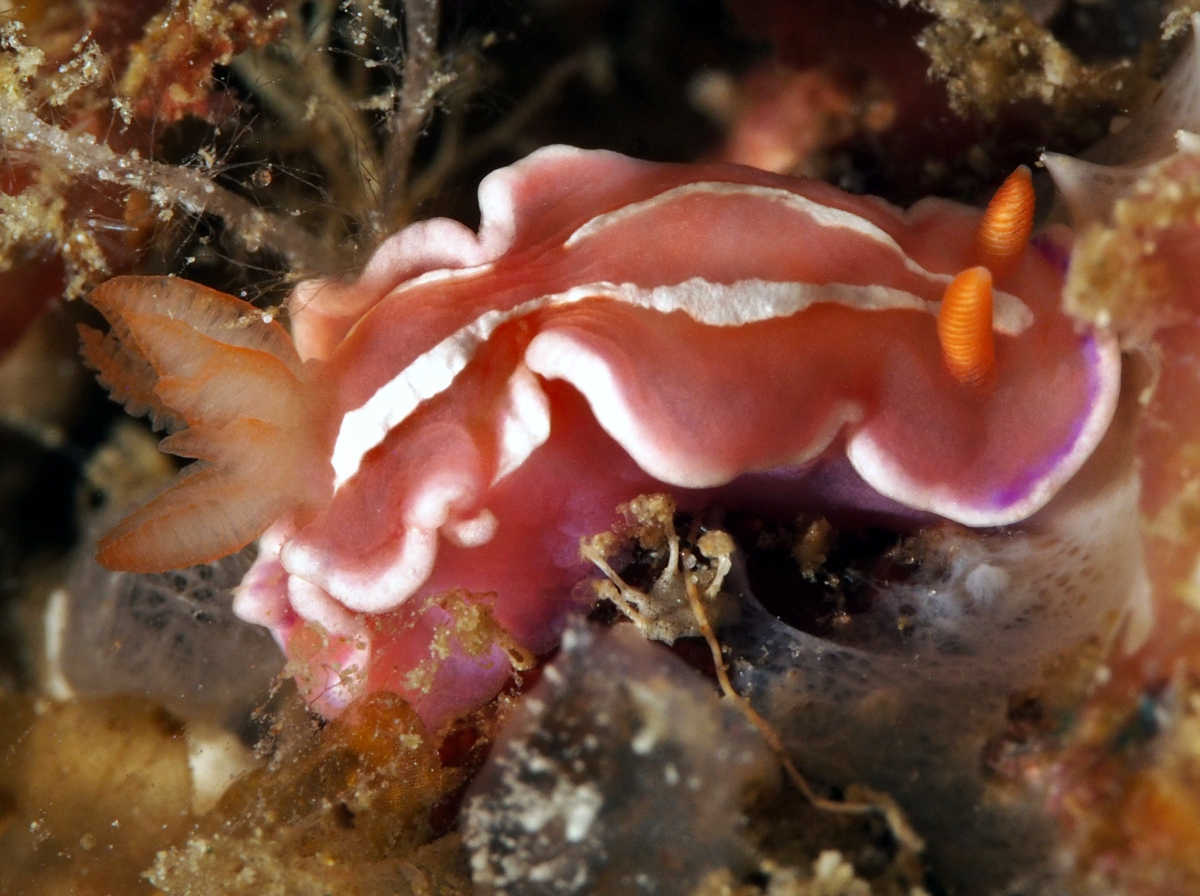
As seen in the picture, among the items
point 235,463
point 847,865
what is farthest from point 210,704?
point 847,865

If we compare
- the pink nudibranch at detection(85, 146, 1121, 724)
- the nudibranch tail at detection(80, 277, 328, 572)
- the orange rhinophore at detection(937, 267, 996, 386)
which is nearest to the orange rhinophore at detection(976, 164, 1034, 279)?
the pink nudibranch at detection(85, 146, 1121, 724)

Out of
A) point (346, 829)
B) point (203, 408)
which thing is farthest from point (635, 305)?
point (346, 829)

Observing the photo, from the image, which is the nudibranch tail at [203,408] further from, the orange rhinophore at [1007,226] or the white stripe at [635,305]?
the orange rhinophore at [1007,226]

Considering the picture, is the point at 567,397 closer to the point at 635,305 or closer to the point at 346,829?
the point at 635,305

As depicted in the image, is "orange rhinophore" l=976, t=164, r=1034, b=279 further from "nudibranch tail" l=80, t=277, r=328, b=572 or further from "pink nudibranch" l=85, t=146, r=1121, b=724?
"nudibranch tail" l=80, t=277, r=328, b=572

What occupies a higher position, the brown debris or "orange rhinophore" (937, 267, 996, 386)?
"orange rhinophore" (937, 267, 996, 386)

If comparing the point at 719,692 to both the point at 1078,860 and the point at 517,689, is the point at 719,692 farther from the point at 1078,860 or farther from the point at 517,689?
the point at 1078,860

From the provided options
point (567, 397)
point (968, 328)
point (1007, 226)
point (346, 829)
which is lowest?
point (346, 829)
